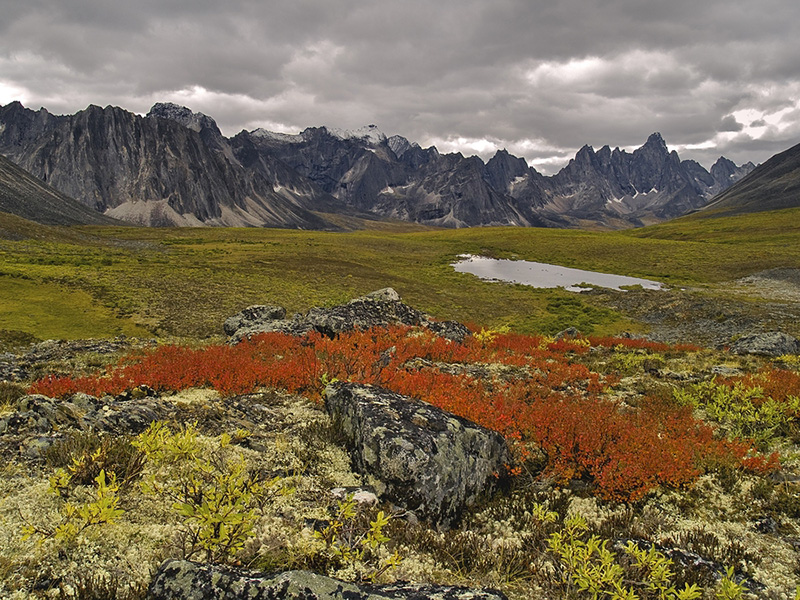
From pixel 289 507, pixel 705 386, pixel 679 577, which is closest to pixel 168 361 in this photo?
pixel 289 507

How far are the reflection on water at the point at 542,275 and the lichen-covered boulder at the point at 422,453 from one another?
192 feet

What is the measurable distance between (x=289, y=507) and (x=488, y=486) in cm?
326

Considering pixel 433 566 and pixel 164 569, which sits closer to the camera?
pixel 164 569

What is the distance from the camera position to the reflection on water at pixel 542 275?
66244 mm

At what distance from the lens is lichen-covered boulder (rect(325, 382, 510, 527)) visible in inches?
247

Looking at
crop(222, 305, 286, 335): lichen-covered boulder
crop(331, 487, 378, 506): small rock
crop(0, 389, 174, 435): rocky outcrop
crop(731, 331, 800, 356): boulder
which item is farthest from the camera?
crop(222, 305, 286, 335): lichen-covered boulder

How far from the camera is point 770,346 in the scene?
75.9 ft

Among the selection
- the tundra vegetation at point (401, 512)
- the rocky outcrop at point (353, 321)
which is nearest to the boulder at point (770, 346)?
the tundra vegetation at point (401, 512)

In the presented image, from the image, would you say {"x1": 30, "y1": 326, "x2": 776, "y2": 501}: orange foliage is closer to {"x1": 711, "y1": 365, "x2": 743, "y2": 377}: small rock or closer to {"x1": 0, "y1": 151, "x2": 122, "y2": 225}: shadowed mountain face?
{"x1": 711, "y1": 365, "x2": 743, "y2": 377}: small rock

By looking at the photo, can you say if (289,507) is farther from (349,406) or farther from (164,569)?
(349,406)

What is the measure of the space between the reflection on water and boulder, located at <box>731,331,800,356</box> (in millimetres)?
36931

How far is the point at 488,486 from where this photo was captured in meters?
7.08

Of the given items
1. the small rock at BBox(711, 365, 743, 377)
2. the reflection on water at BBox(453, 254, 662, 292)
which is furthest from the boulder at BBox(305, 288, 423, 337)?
the reflection on water at BBox(453, 254, 662, 292)

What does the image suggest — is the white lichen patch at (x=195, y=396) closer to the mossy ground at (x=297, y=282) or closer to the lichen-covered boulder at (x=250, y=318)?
the lichen-covered boulder at (x=250, y=318)
